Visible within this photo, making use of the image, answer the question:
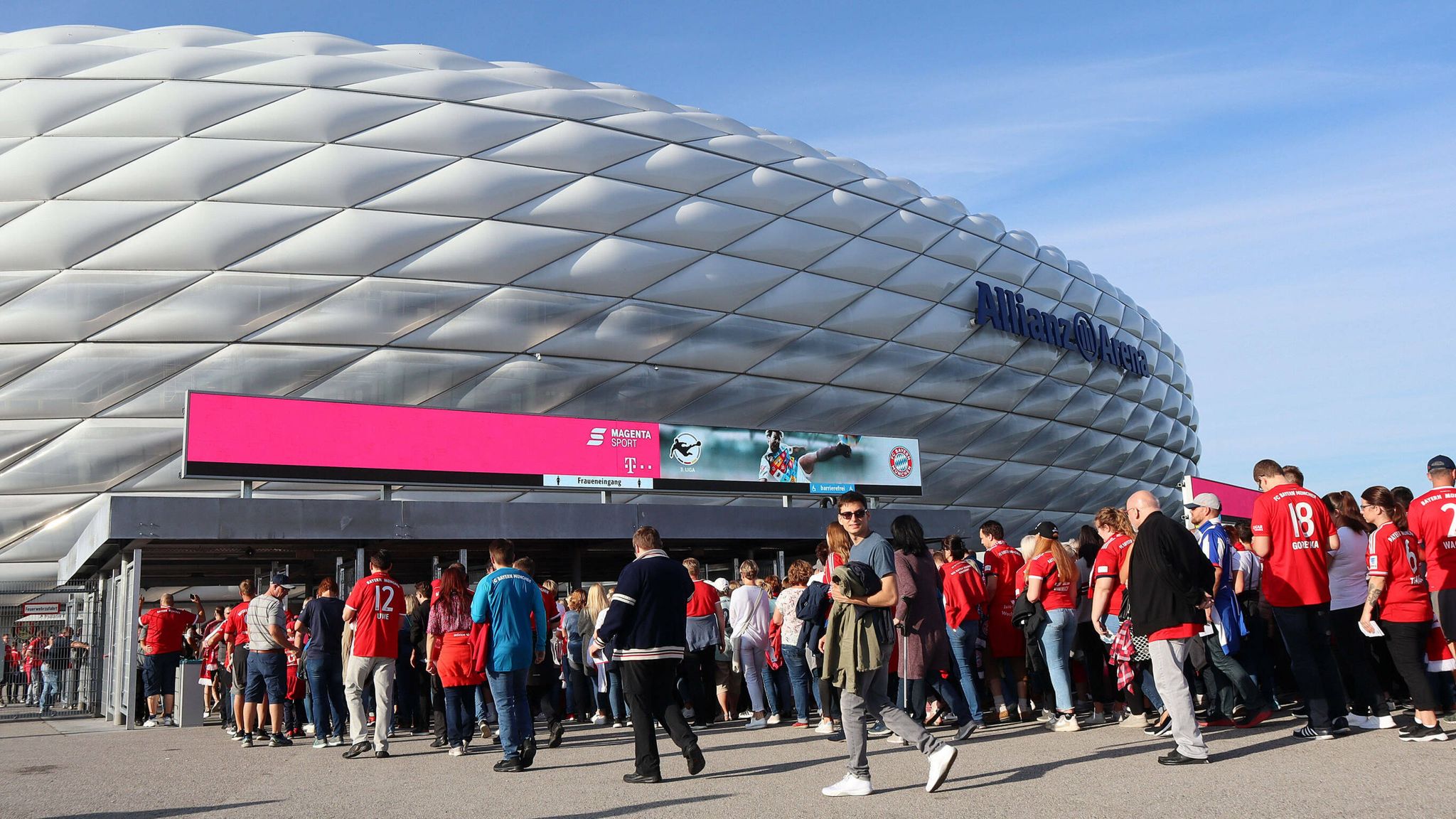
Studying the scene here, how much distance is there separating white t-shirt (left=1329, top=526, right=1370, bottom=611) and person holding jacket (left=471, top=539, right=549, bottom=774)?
508 cm

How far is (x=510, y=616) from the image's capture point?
Result: 7391 mm

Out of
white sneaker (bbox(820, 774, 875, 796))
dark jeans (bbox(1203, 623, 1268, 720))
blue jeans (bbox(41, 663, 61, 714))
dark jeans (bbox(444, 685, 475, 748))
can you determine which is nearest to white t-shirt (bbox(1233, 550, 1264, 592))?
dark jeans (bbox(1203, 623, 1268, 720))

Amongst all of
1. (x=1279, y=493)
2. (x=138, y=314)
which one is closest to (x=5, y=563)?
(x=138, y=314)

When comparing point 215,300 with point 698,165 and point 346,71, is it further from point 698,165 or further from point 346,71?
point 698,165

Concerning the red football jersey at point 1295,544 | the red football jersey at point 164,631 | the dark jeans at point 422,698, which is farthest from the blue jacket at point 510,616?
the red football jersey at point 164,631

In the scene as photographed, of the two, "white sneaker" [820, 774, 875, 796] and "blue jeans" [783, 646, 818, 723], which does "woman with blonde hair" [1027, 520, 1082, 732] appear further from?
"white sneaker" [820, 774, 875, 796]

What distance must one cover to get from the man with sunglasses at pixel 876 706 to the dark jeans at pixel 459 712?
366cm

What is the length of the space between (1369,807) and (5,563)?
63.8 feet

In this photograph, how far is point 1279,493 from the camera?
270 inches

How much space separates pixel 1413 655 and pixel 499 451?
43.6 ft

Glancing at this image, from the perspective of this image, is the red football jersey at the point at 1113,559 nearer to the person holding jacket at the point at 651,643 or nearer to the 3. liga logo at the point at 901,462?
the person holding jacket at the point at 651,643

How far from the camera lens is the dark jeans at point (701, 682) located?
400 inches

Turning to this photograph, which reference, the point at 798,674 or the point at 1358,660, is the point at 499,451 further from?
the point at 1358,660

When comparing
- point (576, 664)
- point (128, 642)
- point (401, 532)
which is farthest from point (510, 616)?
point (128, 642)
